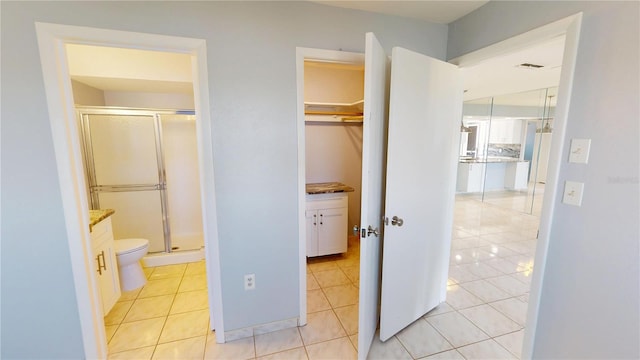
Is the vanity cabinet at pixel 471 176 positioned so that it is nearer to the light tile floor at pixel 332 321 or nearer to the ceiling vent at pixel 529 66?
the ceiling vent at pixel 529 66

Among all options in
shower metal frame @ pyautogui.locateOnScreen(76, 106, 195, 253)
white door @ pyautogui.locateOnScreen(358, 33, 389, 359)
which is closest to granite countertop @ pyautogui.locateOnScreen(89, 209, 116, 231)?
shower metal frame @ pyautogui.locateOnScreen(76, 106, 195, 253)

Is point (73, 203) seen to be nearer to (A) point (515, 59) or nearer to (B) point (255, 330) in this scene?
(B) point (255, 330)

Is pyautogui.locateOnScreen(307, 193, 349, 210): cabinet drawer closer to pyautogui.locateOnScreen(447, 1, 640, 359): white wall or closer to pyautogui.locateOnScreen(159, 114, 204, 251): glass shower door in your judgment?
pyautogui.locateOnScreen(159, 114, 204, 251): glass shower door

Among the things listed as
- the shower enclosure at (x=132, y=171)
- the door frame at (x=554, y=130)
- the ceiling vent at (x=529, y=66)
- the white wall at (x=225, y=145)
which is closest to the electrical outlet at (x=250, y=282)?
the white wall at (x=225, y=145)

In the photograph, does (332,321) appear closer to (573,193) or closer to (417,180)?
(417,180)

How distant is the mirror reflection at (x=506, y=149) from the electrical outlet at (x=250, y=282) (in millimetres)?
5486

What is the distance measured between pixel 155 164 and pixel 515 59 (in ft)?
13.5

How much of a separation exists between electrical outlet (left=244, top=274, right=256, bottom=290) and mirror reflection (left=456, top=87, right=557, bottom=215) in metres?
5.49

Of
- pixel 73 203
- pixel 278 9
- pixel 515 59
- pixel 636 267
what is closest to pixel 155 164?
pixel 73 203

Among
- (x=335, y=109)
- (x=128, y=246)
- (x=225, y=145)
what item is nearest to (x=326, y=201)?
(x=335, y=109)

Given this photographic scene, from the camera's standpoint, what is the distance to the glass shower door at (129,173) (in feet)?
9.91

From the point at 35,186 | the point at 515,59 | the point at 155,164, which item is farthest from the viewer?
the point at 155,164

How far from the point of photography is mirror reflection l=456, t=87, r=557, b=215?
5223 millimetres

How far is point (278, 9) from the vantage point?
5.49 ft
